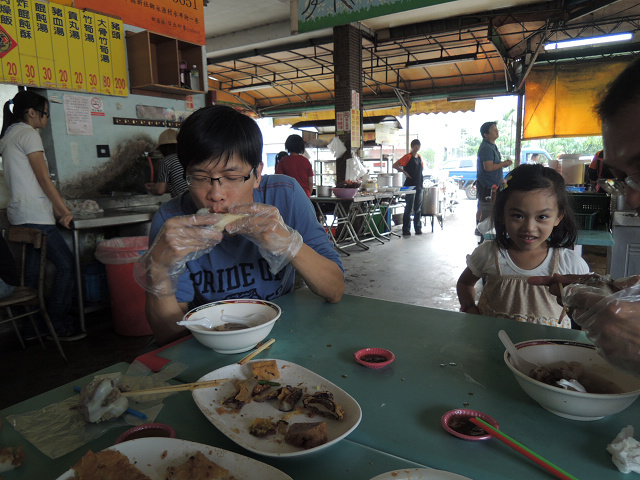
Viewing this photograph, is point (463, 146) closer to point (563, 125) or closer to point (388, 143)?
point (388, 143)

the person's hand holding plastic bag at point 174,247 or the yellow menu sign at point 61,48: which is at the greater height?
the yellow menu sign at point 61,48

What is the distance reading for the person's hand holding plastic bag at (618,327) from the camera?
77 centimetres

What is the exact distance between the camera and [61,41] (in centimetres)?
388

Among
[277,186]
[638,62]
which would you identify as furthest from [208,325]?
[638,62]

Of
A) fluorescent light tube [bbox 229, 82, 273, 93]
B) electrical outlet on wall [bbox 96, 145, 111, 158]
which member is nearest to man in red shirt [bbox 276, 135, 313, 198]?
electrical outlet on wall [bbox 96, 145, 111, 158]

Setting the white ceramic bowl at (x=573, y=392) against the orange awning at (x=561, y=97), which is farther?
the orange awning at (x=561, y=97)

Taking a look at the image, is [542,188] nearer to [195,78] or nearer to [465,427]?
[465,427]

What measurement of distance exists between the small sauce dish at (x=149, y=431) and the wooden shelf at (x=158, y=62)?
4.39m

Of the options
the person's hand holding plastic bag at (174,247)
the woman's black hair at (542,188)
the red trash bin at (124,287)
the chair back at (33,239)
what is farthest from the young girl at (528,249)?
the chair back at (33,239)

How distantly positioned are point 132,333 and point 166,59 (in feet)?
10.5

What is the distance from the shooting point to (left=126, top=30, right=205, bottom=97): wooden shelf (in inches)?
173

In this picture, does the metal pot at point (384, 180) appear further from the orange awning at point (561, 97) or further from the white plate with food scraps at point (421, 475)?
the white plate with food scraps at point (421, 475)

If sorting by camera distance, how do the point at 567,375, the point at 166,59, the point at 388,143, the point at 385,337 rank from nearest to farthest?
1. the point at 567,375
2. the point at 385,337
3. the point at 166,59
4. the point at 388,143

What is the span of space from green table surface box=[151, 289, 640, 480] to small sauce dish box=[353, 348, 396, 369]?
0.7 inches
